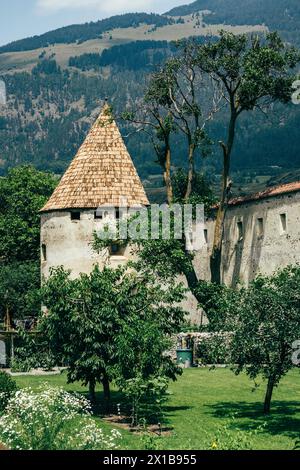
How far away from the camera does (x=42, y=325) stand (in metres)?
28.6

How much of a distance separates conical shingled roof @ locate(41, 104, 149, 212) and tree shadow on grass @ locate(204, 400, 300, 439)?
705 inches

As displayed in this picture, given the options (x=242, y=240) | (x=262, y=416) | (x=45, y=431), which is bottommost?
(x=262, y=416)

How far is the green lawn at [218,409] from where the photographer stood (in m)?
22.6

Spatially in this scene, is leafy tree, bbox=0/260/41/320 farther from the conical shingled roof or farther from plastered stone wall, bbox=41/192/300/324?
the conical shingled roof

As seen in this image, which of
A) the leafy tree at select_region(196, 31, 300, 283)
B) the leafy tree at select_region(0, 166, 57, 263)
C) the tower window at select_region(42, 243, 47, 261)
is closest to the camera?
the leafy tree at select_region(196, 31, 300, 283)

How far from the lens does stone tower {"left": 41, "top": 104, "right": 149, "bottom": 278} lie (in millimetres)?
45281

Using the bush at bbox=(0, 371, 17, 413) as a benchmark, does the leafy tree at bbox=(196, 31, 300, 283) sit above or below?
above

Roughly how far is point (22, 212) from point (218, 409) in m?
42.1

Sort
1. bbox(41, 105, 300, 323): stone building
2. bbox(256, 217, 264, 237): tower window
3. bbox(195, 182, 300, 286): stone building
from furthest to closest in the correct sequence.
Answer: bbox(256, 217, 264, 237): tower window < bbox(195, 182, 300, 286): stone building < bbox(41, 105, 300, 323): stone building

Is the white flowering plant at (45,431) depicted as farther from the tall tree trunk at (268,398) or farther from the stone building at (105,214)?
the stone building at (105,214)

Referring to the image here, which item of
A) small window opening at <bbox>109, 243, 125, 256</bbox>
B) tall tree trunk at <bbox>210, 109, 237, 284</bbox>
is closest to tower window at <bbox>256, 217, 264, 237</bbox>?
tall tree trunk at <bbox>210, 109, 237, 284</bbox>

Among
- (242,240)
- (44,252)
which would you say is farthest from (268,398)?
(242,240)

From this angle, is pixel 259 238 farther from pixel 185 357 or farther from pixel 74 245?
pixel 185 357

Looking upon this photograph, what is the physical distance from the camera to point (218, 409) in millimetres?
28469
